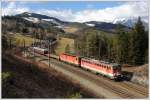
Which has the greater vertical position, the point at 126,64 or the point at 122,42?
the point at 122,42

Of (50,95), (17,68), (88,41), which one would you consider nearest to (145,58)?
(88,41)

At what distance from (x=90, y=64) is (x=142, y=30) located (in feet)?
56.6

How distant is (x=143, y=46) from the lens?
197 ft

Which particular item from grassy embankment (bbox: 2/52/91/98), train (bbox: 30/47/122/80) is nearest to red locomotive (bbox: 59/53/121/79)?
train (bbox: 30/47/122/80)

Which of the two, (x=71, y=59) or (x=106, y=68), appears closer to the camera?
(x=106, y=68)

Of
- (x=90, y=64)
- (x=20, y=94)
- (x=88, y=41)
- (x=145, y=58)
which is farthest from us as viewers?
(x=88, y=41)

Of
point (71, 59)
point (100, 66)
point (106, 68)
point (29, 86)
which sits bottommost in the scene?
point (71, 59)

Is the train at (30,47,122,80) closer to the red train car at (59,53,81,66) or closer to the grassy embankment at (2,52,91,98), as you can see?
the red train car at (59,53,81,66)

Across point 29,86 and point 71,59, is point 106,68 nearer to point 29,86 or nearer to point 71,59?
point 71,59

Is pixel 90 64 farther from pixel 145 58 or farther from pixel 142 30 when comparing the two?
pixel 142 30

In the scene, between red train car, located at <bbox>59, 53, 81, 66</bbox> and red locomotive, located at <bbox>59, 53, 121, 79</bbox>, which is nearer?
red locomotive, located at <bbox>59, 53, 121, 79</bbox>

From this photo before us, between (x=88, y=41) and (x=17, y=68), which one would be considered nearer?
(x=17, y=68)

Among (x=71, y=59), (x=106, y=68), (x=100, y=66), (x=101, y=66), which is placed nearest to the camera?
(x=106, y=68)

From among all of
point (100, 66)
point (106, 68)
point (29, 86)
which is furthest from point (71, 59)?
point (29, 86)
